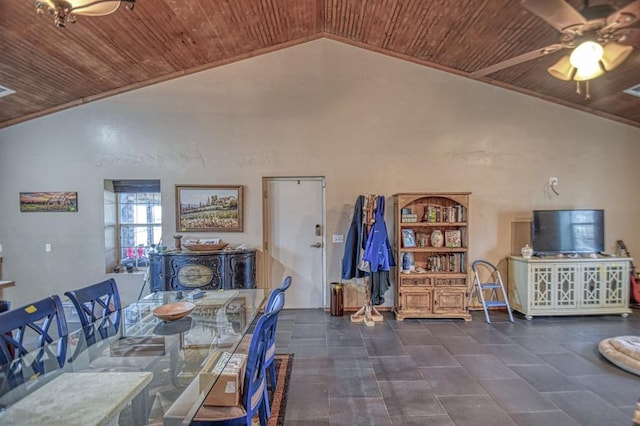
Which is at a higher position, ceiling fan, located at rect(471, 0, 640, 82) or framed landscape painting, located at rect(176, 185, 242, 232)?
ceiling fan, located at rect(471, 0, 640, 82)

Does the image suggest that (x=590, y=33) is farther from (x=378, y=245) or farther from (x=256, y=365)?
(x=256, y=365)

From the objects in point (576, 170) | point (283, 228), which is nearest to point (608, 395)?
point (576, 170)

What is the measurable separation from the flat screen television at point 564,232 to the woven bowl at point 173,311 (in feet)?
14.8

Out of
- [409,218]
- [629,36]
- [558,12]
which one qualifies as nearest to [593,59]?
[629,36]

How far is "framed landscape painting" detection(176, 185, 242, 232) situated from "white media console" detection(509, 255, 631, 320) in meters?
4.18

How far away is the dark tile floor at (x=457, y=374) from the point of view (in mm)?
2336

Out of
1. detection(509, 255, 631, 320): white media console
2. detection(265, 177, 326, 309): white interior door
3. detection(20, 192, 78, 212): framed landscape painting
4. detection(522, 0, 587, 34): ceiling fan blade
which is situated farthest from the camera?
detection(265, 177, 326, 309): white interior door

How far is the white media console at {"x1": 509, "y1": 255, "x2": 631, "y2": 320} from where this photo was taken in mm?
4328

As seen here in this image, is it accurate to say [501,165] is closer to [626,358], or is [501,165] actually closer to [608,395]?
[626,358]

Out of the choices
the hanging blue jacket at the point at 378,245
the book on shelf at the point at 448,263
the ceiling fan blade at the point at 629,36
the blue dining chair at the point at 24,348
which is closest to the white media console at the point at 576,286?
the book on shelf at the point at 448,263

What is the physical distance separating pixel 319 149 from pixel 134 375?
3.71 metres

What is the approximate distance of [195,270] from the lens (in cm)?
423

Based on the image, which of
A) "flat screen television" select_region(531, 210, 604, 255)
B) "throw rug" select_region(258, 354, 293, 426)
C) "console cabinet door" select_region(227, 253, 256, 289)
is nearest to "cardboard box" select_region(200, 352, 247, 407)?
"throw rug" select_region(258, 354, 293, 426)

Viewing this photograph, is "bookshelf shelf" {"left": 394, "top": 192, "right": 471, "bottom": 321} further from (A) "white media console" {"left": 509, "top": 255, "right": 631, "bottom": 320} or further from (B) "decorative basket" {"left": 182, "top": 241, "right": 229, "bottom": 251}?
(B) "decorative basket" {"left": 182, "top": 241, "right": 229, "bottom": 251}
